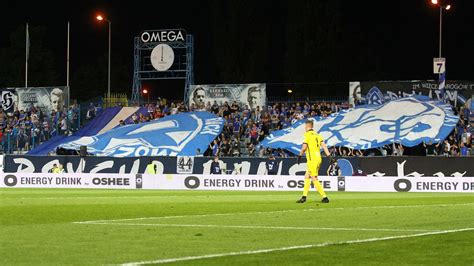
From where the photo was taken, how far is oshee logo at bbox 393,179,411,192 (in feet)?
126

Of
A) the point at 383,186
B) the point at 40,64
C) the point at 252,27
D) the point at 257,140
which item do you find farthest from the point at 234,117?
the point at 40,64

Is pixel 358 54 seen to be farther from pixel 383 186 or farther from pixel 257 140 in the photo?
pixel 383 186

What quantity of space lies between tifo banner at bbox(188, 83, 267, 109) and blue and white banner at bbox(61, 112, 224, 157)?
190 centimetres

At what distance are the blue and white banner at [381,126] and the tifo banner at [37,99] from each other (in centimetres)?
1605

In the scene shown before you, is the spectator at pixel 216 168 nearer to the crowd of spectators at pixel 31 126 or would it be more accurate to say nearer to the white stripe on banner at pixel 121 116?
the white stripe on banner at pixel 121 116

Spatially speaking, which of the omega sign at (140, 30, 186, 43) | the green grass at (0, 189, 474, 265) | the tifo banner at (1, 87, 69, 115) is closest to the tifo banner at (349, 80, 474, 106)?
the omega sign at (140, 30, 186, 43)

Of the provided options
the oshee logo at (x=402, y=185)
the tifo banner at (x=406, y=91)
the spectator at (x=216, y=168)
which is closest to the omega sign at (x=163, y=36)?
the tifo banner at (x=406, y=91)

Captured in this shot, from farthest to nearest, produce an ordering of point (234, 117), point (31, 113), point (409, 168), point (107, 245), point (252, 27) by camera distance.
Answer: point (252, 27) → point (31, 113) → point (234, 117) → point (409, 168) → point (107, 245)

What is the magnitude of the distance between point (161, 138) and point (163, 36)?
1068 cm

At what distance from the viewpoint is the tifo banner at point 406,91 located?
49125 millimetres

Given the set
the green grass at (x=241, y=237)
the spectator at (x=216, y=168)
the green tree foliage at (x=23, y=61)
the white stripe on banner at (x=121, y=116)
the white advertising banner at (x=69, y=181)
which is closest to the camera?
the green grass at (x=241, y=237)

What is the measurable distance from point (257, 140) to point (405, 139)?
858 centimetres

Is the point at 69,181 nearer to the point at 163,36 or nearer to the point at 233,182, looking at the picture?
the point at 233,182

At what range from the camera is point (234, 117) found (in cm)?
5378
